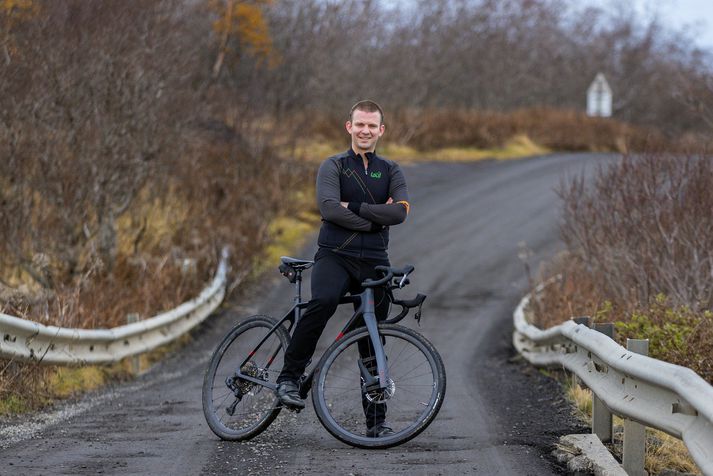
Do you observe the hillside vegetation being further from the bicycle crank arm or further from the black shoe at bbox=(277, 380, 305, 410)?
the black shoe at bbox=(277, 380, 305, 410)

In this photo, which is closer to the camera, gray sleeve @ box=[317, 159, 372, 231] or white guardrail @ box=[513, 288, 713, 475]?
white guardrail @ box=[513, 288, 713, 475]

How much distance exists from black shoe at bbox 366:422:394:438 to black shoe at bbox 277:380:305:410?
448 mm

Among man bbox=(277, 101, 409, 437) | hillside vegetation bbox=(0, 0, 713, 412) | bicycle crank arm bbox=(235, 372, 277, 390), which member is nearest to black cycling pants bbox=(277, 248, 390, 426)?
man bbox=(277, 101, 409, 437)

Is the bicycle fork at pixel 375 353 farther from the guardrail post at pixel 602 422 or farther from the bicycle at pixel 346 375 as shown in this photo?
the guardrail post at pixel 602 422

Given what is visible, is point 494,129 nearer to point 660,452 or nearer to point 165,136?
point 165,136

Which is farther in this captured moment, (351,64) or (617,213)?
(351,64)

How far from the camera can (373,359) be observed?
22.6ft

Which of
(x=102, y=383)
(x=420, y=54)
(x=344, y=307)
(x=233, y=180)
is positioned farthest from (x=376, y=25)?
(x=102, y=383)

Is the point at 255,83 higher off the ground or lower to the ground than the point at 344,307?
higher

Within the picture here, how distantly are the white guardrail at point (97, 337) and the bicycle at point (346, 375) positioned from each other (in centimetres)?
211

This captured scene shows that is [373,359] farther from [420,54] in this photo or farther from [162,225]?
[420,54]

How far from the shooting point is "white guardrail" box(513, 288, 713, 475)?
480cm

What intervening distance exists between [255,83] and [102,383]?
13007mm

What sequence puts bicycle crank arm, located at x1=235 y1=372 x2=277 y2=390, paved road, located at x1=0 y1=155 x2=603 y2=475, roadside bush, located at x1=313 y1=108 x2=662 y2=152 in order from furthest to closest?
1. roadside bush, located at x1=313 y1=108 x2=662 y2=152
2. bicycle crank arm, located at x1=235 y1=372 x2=277 y2=390
3. paved road, located at x1=0 y1=155 x2=603 y2=475
